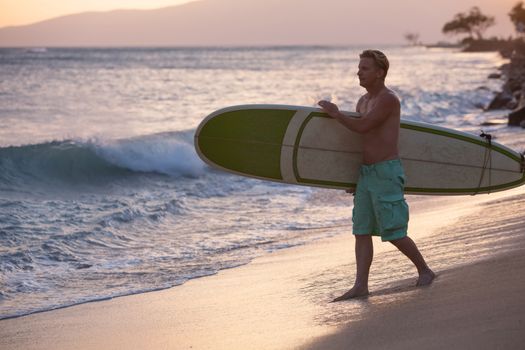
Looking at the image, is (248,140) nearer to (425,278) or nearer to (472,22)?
(425,278)

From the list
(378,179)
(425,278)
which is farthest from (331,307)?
(378,179)

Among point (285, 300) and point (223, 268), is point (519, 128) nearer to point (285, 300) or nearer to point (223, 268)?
point (223, 268)

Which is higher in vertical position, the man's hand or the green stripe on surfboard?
the man's hand

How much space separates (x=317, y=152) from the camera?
544cm

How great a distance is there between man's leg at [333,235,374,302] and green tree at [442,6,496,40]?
149590 mm

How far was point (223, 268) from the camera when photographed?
21.0 ft

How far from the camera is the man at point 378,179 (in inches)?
182

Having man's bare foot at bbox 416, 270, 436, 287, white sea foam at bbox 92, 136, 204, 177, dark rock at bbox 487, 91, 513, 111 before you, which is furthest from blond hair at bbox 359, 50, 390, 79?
dark rock at bbox 487, 91, 513, 111

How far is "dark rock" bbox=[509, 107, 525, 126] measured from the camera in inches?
599

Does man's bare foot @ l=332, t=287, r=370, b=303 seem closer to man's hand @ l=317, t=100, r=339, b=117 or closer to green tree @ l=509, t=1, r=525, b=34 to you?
man's hand @ l=317, t=100, r=339, b=117

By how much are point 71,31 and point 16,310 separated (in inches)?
7899

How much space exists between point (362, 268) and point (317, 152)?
3.32ft

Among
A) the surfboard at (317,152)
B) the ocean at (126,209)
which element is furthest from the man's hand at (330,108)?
the ocean at (126,209)

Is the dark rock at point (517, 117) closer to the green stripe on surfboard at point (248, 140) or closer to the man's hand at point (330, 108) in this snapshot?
the green stripe on surfboard at point (248, 140)
